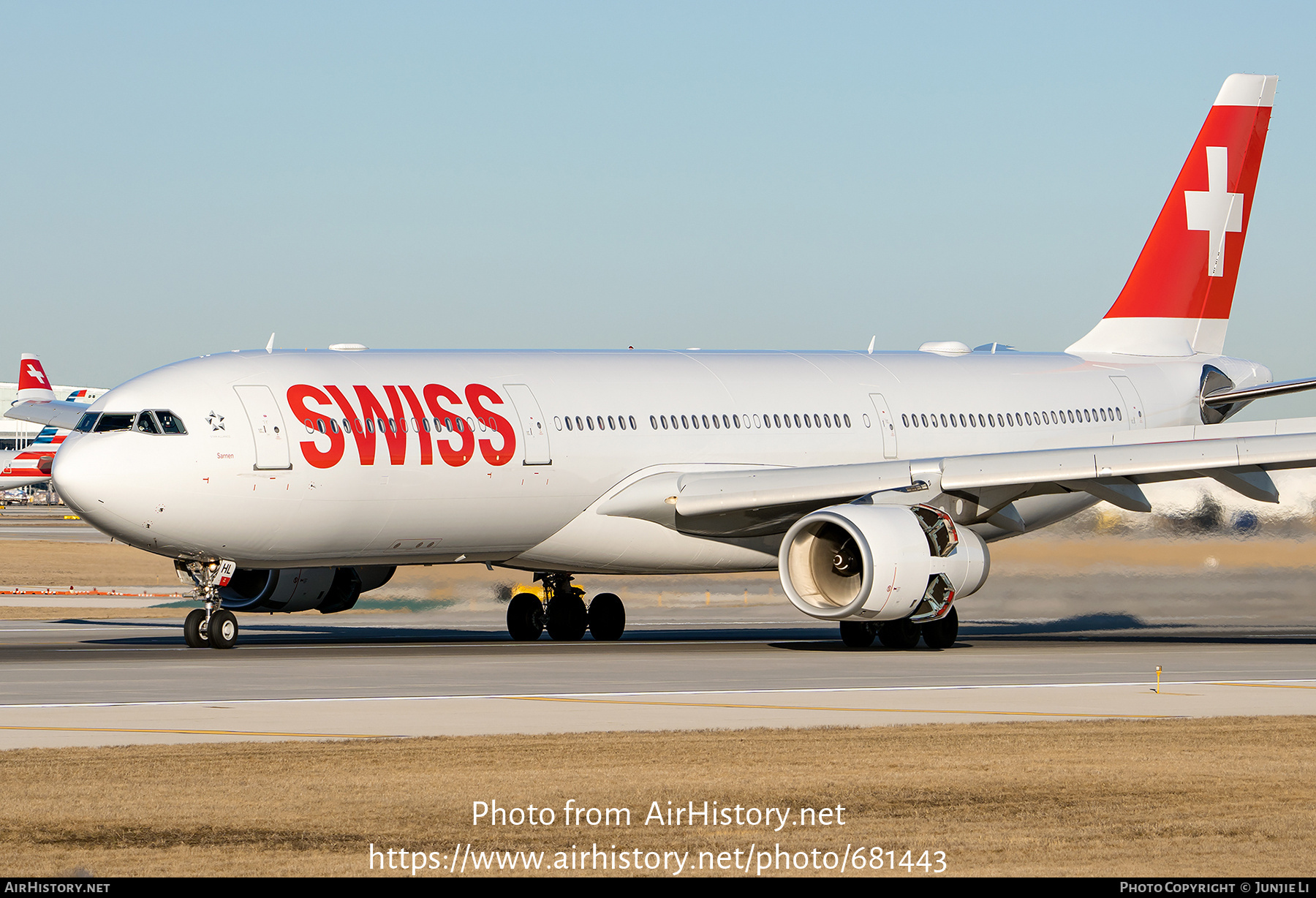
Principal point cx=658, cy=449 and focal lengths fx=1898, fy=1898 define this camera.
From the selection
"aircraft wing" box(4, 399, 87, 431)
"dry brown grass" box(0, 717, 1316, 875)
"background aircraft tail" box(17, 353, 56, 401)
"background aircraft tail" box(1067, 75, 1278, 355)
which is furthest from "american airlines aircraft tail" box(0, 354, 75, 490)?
"dry brown grass" box(0, 717, 1316, 875)

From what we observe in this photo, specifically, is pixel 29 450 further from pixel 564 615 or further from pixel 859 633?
pixel 859 633

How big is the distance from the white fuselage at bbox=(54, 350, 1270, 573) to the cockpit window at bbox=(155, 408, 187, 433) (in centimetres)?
8

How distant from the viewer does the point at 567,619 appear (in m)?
28.6

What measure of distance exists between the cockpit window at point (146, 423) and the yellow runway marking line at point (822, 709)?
Answer: 7700 mm

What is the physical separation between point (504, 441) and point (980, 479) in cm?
616

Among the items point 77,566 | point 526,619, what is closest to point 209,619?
point 526,619

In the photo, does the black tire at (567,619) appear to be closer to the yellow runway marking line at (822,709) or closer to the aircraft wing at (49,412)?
the aircraft wing at (49,412)

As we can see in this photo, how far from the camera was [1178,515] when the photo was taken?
104 feet

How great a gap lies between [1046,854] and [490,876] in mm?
2704

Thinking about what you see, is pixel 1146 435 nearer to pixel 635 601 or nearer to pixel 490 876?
pixel 635 601

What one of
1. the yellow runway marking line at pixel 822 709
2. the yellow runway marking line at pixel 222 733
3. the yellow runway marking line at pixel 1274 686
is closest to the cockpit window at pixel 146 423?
the yellow runway marking line at pixel 822 709

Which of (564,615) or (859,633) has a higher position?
(859,633)

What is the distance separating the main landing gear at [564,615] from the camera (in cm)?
2866
